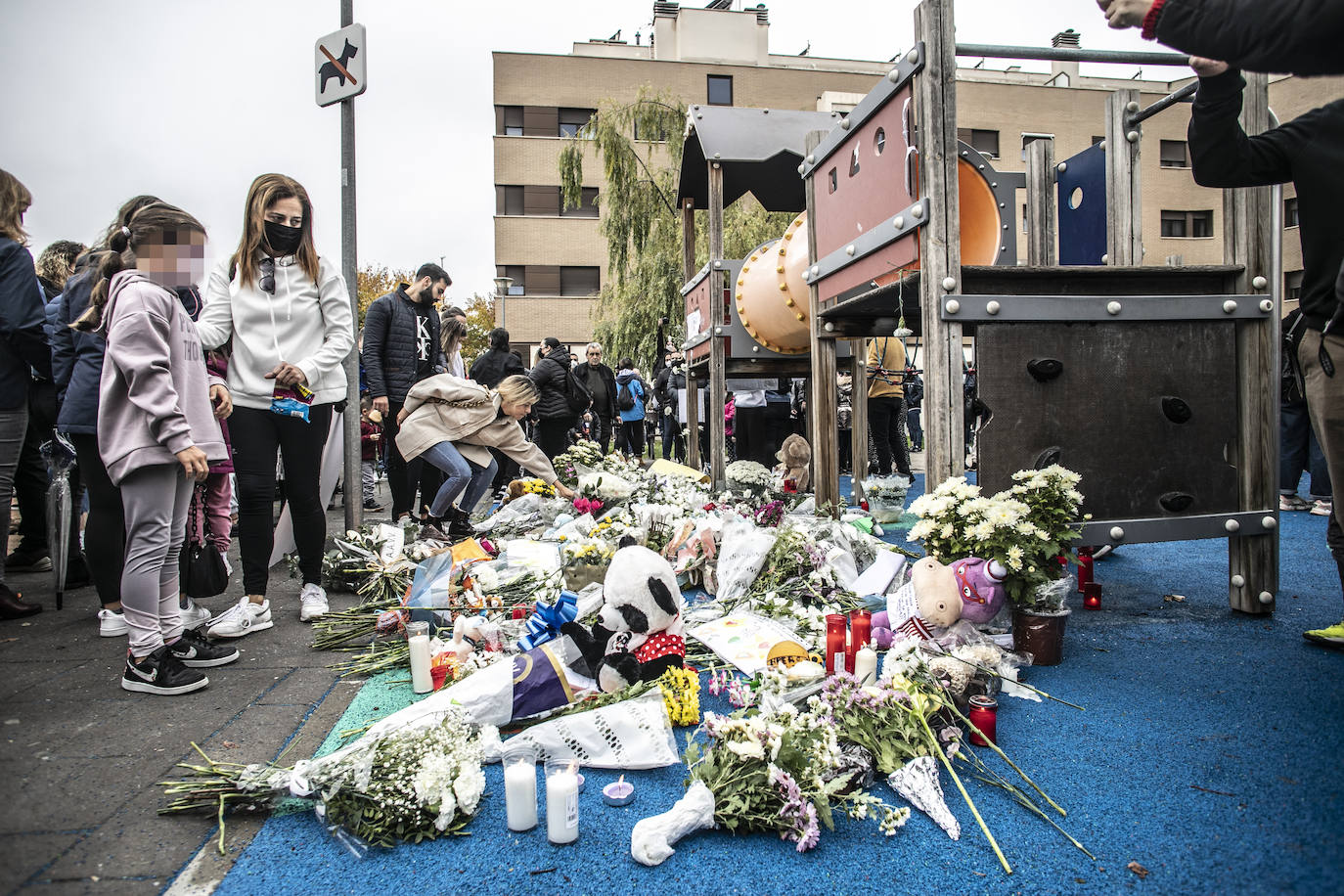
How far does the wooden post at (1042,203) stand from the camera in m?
5.09

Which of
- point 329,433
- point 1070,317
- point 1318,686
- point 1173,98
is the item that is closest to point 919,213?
point 1070,317

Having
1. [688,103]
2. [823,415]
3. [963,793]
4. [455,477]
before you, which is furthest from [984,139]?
[963,793]

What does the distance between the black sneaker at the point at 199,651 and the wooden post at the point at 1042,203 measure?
4990 millimetres

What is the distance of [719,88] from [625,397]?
862 inches

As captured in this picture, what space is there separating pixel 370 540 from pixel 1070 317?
395cm

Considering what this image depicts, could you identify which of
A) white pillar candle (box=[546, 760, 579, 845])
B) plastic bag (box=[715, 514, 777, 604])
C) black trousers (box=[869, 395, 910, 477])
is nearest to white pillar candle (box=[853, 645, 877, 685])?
white pillar candle (box=[546, 760, 579, 845])

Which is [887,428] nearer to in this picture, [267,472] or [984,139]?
[267,472]

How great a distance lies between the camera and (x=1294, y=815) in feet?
6.00

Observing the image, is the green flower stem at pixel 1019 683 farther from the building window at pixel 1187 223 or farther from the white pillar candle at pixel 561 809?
the building window at pixel 1187 223

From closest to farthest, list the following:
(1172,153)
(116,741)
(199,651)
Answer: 1. (116,741)
2. (199,651)
3. (1172,153)

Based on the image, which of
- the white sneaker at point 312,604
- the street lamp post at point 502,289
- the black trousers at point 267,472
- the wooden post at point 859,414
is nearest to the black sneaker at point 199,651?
the black trousers at point 267,472

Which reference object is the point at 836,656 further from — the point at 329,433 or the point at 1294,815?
the point at 329,433

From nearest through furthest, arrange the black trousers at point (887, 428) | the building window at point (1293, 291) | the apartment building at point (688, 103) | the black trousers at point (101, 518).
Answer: the building window at point (1293, 291)
the black trousers at point (101, 518)
the black trousers at point (887, 428)
the apartment building at point (688, 103)

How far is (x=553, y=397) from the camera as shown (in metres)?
8.56
